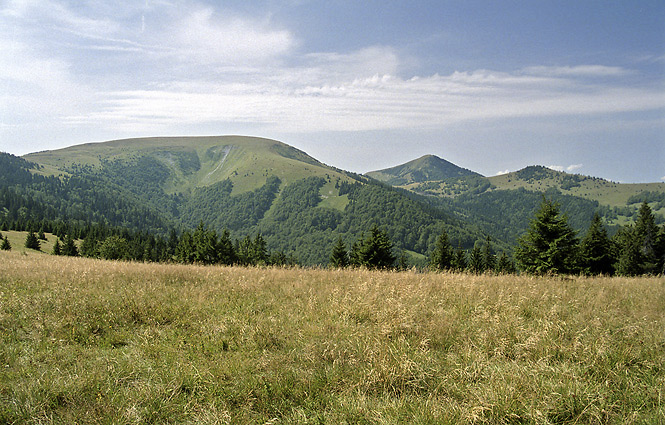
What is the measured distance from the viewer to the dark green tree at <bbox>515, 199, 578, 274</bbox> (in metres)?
24.2

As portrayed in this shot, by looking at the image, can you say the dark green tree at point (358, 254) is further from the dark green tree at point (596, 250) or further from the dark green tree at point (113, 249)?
the dark green tree at point (113, 249)

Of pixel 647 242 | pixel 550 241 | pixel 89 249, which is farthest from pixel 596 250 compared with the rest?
pixel 89 249

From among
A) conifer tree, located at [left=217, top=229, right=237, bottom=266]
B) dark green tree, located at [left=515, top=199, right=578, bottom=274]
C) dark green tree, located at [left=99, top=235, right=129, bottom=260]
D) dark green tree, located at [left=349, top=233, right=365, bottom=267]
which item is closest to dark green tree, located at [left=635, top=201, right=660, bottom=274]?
dark green tree, located at [left=515, top=199, right=578, bottom=274]

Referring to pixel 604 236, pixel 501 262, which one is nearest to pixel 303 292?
pixel 604 236

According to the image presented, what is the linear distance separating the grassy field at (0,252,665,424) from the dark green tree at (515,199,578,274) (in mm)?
18117

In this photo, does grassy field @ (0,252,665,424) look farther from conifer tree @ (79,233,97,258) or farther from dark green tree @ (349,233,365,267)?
conifer tree @ (79,233,97,258)

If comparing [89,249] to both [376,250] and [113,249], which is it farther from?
[376,250]

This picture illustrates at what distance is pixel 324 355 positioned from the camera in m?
4.84

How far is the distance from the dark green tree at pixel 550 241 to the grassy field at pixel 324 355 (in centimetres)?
1812

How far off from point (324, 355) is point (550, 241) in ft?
86.1

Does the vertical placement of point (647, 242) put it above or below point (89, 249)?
above

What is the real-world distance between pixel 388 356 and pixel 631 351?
3743mm

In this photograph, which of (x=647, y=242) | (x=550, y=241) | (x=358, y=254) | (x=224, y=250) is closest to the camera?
(x=550, y=241)

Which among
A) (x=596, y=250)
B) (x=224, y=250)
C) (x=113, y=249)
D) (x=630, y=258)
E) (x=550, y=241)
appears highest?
(x=550, y=241)
